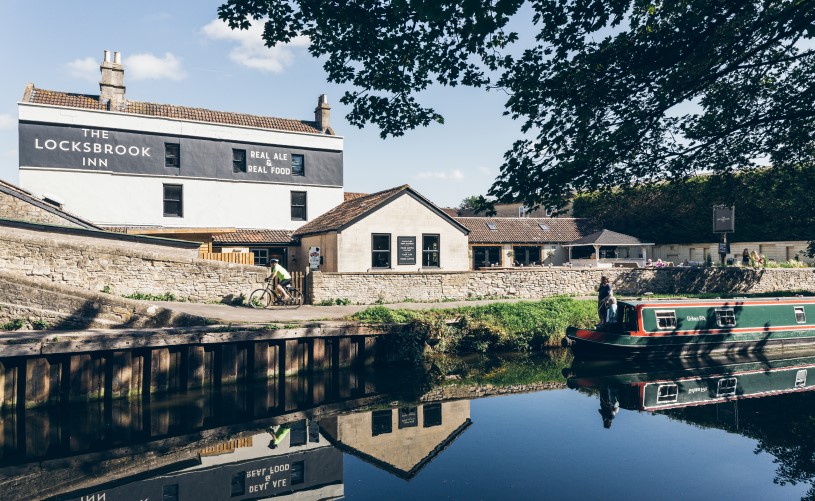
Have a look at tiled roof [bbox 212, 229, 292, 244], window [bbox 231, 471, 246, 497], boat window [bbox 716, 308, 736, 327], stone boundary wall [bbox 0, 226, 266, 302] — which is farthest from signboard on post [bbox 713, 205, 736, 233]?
window [bbox 231, 471, 246, 497]

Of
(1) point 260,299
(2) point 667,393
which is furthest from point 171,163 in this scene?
(2) point 667,393

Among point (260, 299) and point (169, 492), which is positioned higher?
point (260, 299)

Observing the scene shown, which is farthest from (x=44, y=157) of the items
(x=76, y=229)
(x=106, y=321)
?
(x=106, y=321)

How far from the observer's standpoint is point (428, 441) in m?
10.4

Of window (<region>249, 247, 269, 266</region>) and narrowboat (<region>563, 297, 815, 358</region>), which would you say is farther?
window (<region>249, 247, 269, 266</region>)

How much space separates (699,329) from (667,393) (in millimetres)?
5248

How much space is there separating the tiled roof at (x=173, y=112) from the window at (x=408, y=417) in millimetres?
20845

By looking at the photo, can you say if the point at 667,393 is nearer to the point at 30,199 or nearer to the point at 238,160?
the point at 30,199

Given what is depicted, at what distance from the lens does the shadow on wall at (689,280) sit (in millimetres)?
26219

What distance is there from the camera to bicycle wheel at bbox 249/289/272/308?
61.3 ft

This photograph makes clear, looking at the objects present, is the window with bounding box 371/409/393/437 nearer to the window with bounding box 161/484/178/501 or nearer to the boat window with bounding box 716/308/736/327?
the window with bounding box 161/484/178/501

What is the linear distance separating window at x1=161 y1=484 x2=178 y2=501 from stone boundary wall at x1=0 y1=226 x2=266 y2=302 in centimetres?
1086

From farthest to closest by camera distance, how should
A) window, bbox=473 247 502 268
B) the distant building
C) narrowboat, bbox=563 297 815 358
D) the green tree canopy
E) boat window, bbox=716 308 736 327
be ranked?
window, bbox=473 247 502 268 < the green tree canopy < the distant building < boat window, bbox=716 308 736 327 < narrowboat, bbox=563 297 815 358

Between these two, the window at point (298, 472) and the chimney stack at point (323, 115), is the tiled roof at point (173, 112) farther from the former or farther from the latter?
the window at point (298, 472)
